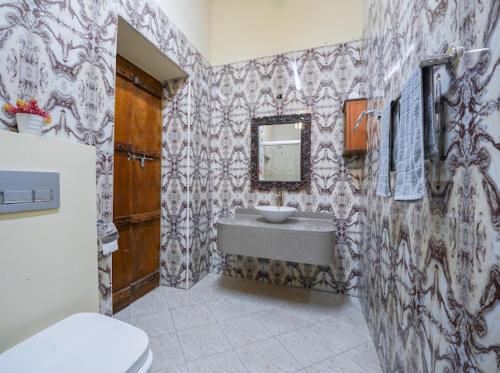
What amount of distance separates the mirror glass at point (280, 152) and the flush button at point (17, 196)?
1.82 m

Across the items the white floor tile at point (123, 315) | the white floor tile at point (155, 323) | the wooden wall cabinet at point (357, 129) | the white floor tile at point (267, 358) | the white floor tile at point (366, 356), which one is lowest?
the white floor tile at point (366, 356)

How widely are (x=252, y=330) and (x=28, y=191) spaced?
5.19 feet

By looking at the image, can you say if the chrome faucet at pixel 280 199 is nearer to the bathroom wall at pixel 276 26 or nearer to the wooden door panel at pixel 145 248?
the wooden door panel at pixel 145 248

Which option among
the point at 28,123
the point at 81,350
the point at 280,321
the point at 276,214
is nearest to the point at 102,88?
the point at 28,123

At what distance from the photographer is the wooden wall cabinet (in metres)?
1.85

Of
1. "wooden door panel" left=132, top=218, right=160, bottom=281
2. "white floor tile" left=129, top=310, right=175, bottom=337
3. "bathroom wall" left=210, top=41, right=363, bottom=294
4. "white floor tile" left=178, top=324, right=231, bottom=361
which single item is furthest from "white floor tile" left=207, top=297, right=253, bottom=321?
"wooden door panel" left=132, top=218, right=160, bottom=281

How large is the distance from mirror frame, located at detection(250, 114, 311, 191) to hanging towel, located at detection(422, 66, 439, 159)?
150 centimetres

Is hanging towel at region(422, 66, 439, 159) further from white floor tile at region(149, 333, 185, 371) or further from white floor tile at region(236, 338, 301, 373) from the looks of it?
white floor tile at region(149, 333, 185, 371)

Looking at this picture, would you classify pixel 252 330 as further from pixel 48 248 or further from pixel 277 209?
pixel 48 248

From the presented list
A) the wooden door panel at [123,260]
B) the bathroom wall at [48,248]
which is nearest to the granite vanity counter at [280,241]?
the wooden door panel at [123,260]

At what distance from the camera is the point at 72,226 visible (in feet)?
3.27

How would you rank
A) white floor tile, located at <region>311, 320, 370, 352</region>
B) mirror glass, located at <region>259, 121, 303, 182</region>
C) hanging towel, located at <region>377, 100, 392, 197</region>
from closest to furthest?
hanging towel, located at <region>377, 100, 392, 197</region> < white floor tile, located at <region>311, 320, 370, 352</region> < mirror glass, located at <region>259, 121, 303, 182</region>

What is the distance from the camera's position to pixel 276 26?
2352mm

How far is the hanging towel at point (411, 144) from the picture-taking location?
721mm
